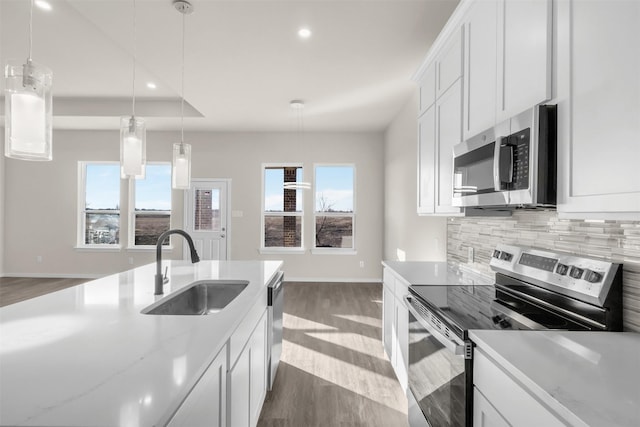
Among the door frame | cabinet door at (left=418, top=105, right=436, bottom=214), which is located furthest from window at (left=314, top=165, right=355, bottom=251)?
cabinet door at (left=418, top=105, right=436, bottom=214)

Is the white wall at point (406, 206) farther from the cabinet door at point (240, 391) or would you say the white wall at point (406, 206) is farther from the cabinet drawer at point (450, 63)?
the cabinet door at point (240, 391)

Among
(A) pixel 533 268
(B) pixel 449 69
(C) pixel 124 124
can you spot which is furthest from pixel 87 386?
(B) pixel 449 69

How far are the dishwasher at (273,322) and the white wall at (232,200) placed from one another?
3.75m

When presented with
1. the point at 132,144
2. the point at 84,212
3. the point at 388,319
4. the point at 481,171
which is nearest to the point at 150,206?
the point at 84,212

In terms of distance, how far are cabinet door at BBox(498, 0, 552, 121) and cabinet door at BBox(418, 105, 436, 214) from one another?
36.5 inches

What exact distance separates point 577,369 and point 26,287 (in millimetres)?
7316

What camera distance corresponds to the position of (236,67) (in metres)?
3.47

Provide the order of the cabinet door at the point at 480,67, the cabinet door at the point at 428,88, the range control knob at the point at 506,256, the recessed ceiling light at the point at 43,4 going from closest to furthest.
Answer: the cabinet door at the point at 480,67
the range control knob at the point at 506,256
the cabinet door at the point at 428,88
the recessed ceiling light at the point at 43,4

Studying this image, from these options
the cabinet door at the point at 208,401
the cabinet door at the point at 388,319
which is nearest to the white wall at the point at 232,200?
the cabinet door at the point at 388,319

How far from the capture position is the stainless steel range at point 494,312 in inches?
47.3

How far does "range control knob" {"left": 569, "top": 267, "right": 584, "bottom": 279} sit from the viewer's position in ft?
4.27

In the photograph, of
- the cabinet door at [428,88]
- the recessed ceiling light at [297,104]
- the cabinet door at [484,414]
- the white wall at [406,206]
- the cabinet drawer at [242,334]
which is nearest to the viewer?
the cabinet door at [484,414]

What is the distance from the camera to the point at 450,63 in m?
2.16

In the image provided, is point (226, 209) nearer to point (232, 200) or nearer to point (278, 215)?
point (232, 200)
